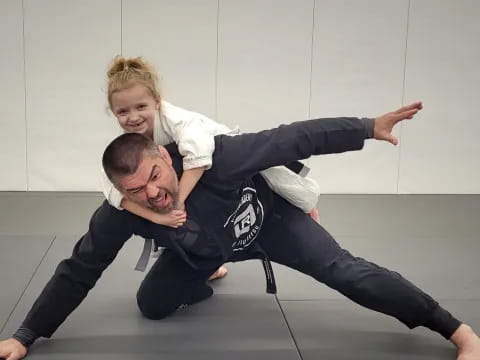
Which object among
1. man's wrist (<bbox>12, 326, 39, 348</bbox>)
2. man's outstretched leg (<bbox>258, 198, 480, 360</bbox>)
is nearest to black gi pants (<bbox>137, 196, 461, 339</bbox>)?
man's outstretched leg (<bbox>258, 198, 480, 360</bbox>)

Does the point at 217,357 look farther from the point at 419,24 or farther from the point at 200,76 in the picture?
the point at 419,24

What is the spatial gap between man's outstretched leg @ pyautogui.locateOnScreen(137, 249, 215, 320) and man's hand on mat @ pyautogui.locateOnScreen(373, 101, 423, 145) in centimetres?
112

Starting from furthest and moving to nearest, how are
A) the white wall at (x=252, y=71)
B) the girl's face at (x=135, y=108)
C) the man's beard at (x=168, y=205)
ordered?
the white wall at (x=252, y=71) < the girl's face at (x=135, y=108) < the man's beard at (x=168, y=205)

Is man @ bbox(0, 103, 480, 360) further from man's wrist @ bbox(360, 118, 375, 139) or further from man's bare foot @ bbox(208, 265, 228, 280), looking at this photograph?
man's bare foot @ bbox(208, 265, 228, 280)

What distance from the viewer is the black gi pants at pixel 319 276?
8.98 feet

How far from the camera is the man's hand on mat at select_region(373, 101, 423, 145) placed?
92.4 inches

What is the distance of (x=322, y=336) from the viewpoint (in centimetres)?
294

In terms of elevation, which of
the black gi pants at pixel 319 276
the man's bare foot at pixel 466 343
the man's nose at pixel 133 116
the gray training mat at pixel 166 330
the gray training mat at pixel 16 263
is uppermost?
the man's nose at pixel 133 116

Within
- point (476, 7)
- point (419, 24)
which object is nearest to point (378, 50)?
point (419, 24)

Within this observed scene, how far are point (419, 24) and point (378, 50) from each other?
46 centimetres

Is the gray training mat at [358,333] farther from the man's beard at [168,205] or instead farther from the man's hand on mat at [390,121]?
the man's hand on mat at [390,121]

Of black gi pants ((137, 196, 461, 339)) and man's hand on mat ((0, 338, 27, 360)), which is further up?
black gi pants ((137, 196, 461, 339))

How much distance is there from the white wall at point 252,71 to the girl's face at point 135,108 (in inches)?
109

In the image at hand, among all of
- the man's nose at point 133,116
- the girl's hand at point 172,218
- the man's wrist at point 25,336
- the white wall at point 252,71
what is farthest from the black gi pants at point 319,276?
the white wall at point 252,71
